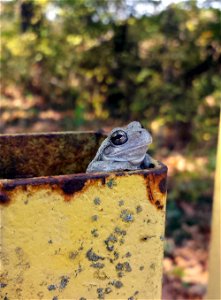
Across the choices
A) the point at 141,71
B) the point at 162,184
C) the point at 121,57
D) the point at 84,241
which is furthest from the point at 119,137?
the point at 121,57

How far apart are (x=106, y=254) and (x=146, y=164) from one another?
0.24m

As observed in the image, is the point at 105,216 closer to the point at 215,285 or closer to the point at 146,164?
the point at 146,164

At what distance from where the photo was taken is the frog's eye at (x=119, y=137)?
3.84ft

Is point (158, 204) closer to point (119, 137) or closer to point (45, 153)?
point (119, 137)

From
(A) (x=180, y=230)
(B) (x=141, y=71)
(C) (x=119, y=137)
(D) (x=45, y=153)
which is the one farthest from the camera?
(B) (x=141, y=71)

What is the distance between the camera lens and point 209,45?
435 cm

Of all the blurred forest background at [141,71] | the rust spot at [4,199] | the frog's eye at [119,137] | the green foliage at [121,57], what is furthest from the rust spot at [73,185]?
the green foliage at [121,57]

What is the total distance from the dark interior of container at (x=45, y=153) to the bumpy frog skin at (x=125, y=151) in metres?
0.25

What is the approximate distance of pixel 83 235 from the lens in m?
1.02

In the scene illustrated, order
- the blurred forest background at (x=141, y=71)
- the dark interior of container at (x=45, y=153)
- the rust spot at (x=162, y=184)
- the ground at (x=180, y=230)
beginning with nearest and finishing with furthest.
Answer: the rust spot at (x=162, y=184), the dark interior of container at (x=45, y=153), the ground at (x=180, y=230), the blurred forest background at (x=141, y=71)

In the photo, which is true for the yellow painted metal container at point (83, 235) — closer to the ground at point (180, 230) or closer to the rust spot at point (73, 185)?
the rust spot at point (73, 185)

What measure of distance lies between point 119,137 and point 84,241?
11.4 inches

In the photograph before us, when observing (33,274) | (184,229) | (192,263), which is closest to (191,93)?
(184,229)

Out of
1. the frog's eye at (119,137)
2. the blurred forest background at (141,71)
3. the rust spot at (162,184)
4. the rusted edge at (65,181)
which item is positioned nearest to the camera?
the rusted edge at (65,181)
